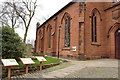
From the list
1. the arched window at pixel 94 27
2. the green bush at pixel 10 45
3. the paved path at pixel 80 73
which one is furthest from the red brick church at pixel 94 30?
the green bush at pixel 10 45

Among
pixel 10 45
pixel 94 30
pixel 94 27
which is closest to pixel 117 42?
pixel 94 30

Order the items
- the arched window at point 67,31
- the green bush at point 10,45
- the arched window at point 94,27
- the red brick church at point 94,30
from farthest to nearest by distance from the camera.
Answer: the arched window at point 67,31
the arched window at point 94,27
the red brick church at point 94,30
the green bush at point 10,45

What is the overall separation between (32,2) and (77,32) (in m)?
16.4

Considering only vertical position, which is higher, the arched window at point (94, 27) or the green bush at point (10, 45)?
the arched window at point (94, 27)

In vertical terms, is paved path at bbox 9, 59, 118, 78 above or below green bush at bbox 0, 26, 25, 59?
below

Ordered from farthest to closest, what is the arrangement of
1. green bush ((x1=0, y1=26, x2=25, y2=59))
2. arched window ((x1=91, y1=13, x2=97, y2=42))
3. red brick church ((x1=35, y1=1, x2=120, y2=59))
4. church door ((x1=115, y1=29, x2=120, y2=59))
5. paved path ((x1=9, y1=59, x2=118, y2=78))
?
arched window ((x1=91, y1=13, x2=97, y2=42)), church door ((x1=115, y1=29, x2=120, y2=59)), red brick church ((x1=35, y1=1, x2=120, y2=59)), green bush ((x1=0, y1=26, x2=25, y2=59)), paved path ((x1=9, y1=59, x2=118, y2=78))

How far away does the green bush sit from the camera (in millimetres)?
7652

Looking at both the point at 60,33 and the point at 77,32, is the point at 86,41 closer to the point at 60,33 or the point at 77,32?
the point at 77,32

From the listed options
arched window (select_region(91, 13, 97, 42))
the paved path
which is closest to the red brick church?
arched window (select_region(91, 13, 97, 42))

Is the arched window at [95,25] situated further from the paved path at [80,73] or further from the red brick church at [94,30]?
the paved path at [80,73]

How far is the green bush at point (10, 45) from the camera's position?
7652 mm

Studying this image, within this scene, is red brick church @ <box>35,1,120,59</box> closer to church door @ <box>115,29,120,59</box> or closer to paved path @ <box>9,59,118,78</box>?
church door @ <box>115,29,120,59</box>

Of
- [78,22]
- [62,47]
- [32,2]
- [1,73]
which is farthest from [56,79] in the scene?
[32,2]

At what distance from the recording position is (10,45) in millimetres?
7887
